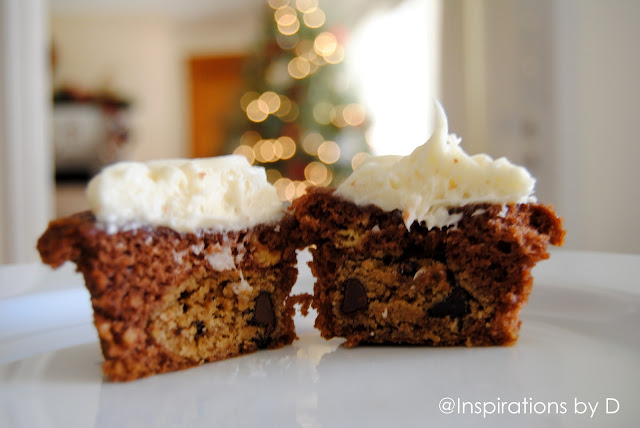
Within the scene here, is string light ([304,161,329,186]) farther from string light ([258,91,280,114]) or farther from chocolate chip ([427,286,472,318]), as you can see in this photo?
chocolate chip ([427,286,472,318])

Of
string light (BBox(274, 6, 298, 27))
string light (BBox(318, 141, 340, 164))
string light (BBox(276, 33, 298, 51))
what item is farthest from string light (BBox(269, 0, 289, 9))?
string light (BBox(318, 141, 340, 164))

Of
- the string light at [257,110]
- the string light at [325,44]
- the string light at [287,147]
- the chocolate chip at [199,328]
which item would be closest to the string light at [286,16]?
the string light at [325,44]

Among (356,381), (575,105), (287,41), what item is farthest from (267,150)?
(356,381)

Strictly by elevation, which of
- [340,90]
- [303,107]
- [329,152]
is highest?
[340,90]

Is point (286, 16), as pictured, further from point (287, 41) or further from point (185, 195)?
point (185, 195)

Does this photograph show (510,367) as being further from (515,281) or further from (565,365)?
(515,281)

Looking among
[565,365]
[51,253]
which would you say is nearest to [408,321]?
[565,365]

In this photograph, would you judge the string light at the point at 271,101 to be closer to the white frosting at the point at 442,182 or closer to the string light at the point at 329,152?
the string light at the point at 329,152
